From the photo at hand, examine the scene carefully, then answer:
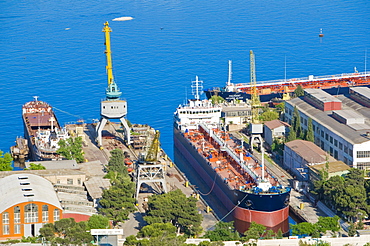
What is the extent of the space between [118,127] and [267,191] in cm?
4151

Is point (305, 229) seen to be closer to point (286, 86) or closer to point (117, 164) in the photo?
point (117, 164)

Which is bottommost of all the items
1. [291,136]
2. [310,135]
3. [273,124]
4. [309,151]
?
[309,151]

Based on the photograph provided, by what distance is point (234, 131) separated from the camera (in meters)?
103

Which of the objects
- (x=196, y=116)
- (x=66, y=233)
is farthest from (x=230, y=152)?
(x=66, y=233)

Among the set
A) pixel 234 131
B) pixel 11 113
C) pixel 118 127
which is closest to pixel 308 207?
pixel 234 131

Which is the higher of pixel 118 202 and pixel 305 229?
pixel 118 202

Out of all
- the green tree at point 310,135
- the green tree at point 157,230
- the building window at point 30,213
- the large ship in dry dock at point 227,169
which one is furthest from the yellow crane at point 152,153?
the green tree at point 310,135

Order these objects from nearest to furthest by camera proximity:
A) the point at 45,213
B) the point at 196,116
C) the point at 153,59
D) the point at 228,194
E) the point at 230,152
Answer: the point at 45,213, the point at 228,194, the point at 230,152, the point at 196,116, the point at 153,59

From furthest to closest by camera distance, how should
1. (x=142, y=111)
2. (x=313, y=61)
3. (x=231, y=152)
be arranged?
(x=313, y=61)
(x=142, y=111)
(x=231, y=152)

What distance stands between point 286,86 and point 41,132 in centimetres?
4446

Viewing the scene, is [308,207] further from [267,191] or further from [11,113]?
[11,113]

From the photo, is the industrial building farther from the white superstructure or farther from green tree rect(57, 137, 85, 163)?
the white superstructure

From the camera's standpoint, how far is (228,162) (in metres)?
82.7

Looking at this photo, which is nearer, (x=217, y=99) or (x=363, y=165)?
(x=363, y=165)
